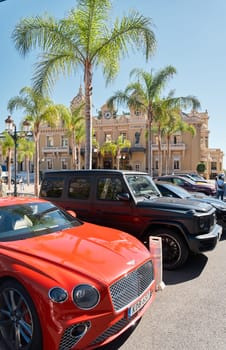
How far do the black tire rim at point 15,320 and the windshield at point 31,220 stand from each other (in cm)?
75

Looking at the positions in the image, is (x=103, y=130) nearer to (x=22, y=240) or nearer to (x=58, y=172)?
(x=58, y=172)

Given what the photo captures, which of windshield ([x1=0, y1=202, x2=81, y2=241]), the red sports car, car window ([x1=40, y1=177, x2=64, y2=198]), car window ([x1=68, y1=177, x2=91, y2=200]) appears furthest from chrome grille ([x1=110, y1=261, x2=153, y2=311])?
car window ([x1=40, y1=177, x2=64, y2=198])

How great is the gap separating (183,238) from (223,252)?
1.98m

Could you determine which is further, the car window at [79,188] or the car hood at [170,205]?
the car window at [79,188]

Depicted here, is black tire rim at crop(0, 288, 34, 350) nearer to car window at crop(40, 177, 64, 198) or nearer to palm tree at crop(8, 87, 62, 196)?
car window at crop(40, 177, 64, 198)

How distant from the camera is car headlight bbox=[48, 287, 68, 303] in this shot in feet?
7.82

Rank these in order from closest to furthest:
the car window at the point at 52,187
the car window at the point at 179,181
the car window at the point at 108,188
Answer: the car window at the point at 108,188, the car window at the point at 52,187, the car window at the point at 179,181

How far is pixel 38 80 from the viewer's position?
993 centimetres

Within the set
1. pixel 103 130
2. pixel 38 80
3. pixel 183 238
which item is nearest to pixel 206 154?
pixel 103 130

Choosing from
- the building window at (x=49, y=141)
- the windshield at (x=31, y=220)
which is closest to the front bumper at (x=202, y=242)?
the windshield at (x=31, y=220)

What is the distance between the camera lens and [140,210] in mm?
5355

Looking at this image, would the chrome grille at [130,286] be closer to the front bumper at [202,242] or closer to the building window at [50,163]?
the front bumper at [202,242]

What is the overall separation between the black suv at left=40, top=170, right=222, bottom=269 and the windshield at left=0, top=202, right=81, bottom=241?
1.47 m

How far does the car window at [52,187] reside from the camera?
21.5 feet
